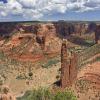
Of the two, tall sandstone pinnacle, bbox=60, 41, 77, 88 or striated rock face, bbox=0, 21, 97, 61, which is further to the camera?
striated rock face, bbox=0, 21, 97, 61

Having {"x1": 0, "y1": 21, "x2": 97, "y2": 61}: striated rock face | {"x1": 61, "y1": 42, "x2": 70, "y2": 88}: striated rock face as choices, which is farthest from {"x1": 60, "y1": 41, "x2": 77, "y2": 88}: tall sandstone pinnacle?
{"x1": 0, "y1": 21, "x2": 97, "y2": 61}: striated rock face

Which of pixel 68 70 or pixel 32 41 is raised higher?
pixel 68 70

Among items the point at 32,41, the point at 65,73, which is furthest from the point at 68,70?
the point at 32,41

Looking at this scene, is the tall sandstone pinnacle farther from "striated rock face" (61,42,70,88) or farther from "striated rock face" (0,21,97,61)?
"striated rock face" (0,21,97,61)

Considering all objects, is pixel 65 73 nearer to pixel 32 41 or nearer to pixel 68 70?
pixel 68 70

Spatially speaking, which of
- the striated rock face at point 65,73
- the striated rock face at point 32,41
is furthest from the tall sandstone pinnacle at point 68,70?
the striated rock face at point 32,41

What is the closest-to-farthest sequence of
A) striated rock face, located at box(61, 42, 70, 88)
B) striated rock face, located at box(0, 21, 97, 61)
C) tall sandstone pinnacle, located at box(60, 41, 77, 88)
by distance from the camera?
1. tall sandstone pinnacle, located at box(60, 41, 77, 88)
2. striated rock face, located at box(61, 42, 70, 88)
3. striated rock face, located at box(0, 21, 97, 61)

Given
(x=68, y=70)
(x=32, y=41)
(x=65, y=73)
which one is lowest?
(x=32, y=41)

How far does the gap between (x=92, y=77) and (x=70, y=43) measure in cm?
10391

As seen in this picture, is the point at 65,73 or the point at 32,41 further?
the point at 32,41

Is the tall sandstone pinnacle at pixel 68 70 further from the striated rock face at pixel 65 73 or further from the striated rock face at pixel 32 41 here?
the striated rock face at pixel 32 41

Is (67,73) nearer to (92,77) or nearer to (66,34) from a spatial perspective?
(92,77)

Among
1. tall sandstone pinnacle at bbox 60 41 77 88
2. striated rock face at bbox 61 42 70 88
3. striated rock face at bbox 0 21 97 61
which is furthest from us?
striated rock face at bbox 0 21 97 61

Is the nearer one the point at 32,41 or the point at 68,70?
the point at 68,70
